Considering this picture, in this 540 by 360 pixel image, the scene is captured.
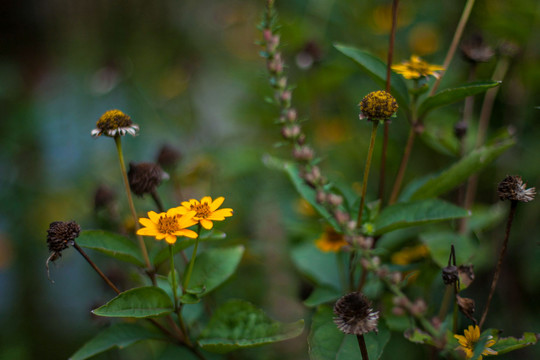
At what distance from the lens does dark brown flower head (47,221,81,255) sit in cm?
62

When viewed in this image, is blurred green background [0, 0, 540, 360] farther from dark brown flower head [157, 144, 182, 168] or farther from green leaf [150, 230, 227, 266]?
green leaf [150, 230, 227, 266]

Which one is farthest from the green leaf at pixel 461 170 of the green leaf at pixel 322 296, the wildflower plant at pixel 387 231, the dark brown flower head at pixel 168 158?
the dark brown flower head at pixel 168 158

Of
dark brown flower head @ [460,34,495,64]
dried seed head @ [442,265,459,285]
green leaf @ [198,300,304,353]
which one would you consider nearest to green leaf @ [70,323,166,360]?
green leaf @ [198,300,304,353]

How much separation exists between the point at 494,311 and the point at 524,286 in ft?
0.30

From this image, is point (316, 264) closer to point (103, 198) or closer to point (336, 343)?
point (336, 343)

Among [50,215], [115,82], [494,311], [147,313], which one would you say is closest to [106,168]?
[50,215]

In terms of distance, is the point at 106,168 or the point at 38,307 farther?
the point at 106,168

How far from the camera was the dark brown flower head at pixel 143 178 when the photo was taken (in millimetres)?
730

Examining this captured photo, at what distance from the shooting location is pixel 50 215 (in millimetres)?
1734

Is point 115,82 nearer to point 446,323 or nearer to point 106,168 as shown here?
point 106,168

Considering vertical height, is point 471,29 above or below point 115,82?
below

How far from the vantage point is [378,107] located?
0.58 m

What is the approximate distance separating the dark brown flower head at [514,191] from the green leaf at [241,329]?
32 cm

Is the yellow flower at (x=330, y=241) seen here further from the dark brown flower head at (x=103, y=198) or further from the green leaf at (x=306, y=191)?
the dark brown flower head at (x=103, y=198)
